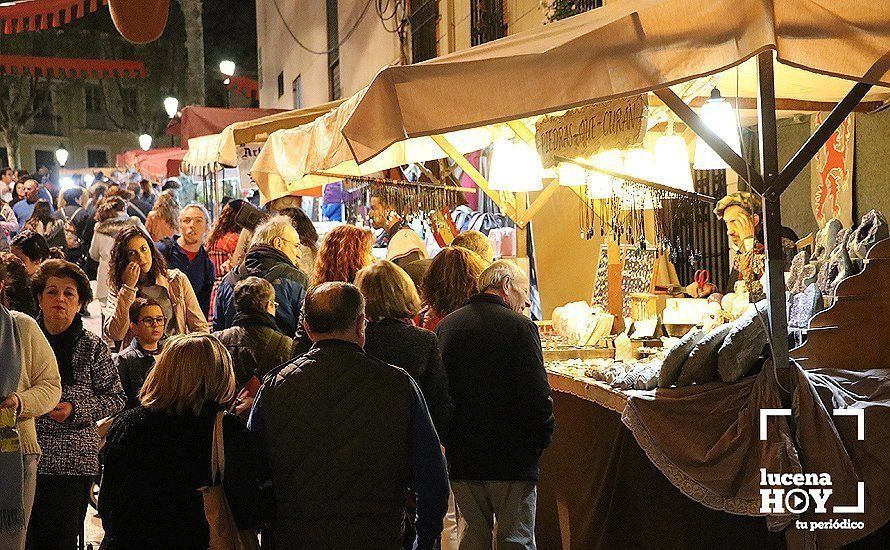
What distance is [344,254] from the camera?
7668 mm

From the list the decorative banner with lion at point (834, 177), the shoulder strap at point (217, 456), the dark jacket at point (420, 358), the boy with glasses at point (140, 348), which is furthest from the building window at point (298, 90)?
the shoulder strap at point (217, 456)

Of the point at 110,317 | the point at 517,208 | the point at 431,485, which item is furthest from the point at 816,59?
the point at 110,317

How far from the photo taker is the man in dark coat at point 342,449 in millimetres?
4352

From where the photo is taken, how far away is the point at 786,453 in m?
4.86

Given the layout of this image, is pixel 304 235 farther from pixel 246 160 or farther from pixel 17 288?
pixel 246 160

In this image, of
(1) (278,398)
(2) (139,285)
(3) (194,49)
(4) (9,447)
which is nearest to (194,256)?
(2) (139,285)

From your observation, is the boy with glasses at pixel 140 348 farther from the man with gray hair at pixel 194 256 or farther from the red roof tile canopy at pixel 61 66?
the red roof tile canopy at pixel 61 66

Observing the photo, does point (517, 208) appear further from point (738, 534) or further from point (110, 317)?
point (738, 534)

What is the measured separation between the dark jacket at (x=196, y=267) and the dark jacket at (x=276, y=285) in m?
1.93

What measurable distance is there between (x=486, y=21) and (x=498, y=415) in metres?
9.73

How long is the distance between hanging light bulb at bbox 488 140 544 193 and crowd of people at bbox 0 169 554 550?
0.77 metres

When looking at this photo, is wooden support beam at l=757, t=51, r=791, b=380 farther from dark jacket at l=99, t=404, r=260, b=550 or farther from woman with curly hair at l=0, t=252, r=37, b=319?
woman with curly hair at l=0, t=252, r=37, b=319

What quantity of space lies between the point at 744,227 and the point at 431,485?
409cm

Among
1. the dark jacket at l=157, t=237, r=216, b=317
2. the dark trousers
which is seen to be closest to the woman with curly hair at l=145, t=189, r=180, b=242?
the dark jacket at l=157, t=237, r=216, b=317
